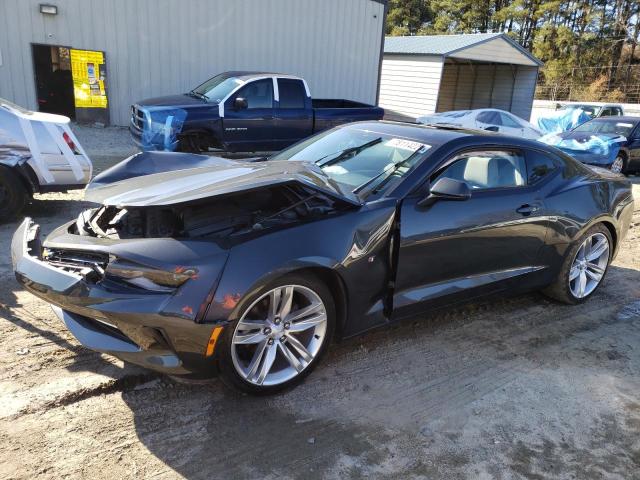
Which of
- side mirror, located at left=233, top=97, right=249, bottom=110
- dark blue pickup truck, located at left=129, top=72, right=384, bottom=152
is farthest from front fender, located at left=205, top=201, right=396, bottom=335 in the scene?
side mirror, located at left=233, top=97, right=249, bottom=110

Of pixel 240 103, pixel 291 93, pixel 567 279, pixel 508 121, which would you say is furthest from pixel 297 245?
pixel 508 121

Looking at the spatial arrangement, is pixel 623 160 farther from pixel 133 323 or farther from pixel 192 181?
pixel 133 323

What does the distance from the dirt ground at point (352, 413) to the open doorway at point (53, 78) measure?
11.0 m

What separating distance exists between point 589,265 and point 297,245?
3255 millimetres

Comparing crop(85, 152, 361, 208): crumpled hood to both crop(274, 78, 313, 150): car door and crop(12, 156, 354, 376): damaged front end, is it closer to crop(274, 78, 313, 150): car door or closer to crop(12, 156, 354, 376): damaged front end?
crop(12, 156, 354, 376): damaged front end

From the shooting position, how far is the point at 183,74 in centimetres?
1466

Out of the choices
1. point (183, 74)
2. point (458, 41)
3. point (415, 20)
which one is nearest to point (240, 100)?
point (183, 74)

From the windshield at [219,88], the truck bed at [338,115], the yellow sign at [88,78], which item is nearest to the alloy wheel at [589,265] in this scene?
the truck bed at [338,115]

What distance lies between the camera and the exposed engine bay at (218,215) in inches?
117

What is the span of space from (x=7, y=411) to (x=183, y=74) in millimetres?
13331

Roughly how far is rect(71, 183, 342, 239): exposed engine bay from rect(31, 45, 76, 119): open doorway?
11701mm

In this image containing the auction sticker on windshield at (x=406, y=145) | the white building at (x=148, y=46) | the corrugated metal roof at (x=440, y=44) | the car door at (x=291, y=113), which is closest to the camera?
the auction sticker on windshield at (x=406, y=145)

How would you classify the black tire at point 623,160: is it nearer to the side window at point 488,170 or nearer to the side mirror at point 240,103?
the side mirror at point 240,103

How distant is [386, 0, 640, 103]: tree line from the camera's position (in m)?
34.8
